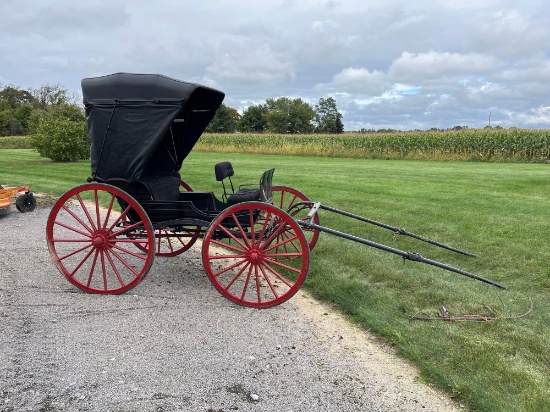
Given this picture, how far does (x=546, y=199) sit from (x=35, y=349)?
9273mm

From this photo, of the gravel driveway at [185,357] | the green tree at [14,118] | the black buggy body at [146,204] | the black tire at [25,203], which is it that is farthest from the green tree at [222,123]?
the gravel driveway at [185,357]

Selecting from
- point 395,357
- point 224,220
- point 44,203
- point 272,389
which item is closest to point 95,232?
point 224,220

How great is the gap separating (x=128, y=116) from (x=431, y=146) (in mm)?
23078

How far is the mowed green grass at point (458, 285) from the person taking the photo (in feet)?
10.8

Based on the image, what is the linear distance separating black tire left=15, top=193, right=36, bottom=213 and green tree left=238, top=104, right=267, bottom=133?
70.1m

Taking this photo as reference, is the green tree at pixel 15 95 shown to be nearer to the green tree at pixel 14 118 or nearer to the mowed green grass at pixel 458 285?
the green tree at pixel 14 118

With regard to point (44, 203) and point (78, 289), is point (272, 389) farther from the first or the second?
point (44, 203)

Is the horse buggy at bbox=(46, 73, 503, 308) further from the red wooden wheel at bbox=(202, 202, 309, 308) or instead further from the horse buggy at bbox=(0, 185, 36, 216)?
the horse buggy at bbox=(0, 185, 36, 216)

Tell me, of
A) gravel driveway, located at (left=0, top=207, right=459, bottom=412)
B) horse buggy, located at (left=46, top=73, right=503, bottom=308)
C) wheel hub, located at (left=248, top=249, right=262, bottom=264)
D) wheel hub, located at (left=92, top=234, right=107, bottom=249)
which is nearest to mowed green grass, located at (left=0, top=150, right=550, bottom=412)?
gravel driveway, located at (left=0, top=207, right=459, bottom=412)

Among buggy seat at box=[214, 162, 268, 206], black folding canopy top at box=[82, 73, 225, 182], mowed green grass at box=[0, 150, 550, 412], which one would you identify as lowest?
mowed green grass at box=[0, 150, 550, 412]

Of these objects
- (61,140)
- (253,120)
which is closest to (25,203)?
(61,140)

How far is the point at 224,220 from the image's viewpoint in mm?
4832

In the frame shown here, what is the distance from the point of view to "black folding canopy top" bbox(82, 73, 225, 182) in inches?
183

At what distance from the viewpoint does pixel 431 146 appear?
25.5 m
